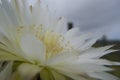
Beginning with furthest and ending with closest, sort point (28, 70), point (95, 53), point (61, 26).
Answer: point (61, 26) → point (95, 53) → point (28, 70)

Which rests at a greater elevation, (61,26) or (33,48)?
(61,26)

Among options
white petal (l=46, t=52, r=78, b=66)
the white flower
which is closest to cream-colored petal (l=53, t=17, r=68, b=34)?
the white flower

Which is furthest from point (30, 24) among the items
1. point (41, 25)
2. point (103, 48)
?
point (103, 48)

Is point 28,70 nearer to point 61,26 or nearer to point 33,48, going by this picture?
point 33,48

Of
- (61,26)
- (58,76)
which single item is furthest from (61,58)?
(61,26)

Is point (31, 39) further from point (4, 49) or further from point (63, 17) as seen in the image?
point (63, 17)

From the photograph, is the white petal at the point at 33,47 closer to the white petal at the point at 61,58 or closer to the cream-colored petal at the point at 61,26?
the white petal at the point at 61,58

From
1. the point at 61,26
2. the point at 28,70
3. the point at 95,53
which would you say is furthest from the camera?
the point at 61,26

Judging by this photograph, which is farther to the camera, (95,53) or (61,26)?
(61,26)

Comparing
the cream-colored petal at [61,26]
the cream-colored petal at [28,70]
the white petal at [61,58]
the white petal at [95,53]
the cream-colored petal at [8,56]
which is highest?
the cream-colored petal at [61,26]

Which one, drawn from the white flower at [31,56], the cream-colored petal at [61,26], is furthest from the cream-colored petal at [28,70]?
the cream-colored petal at [61,26]
